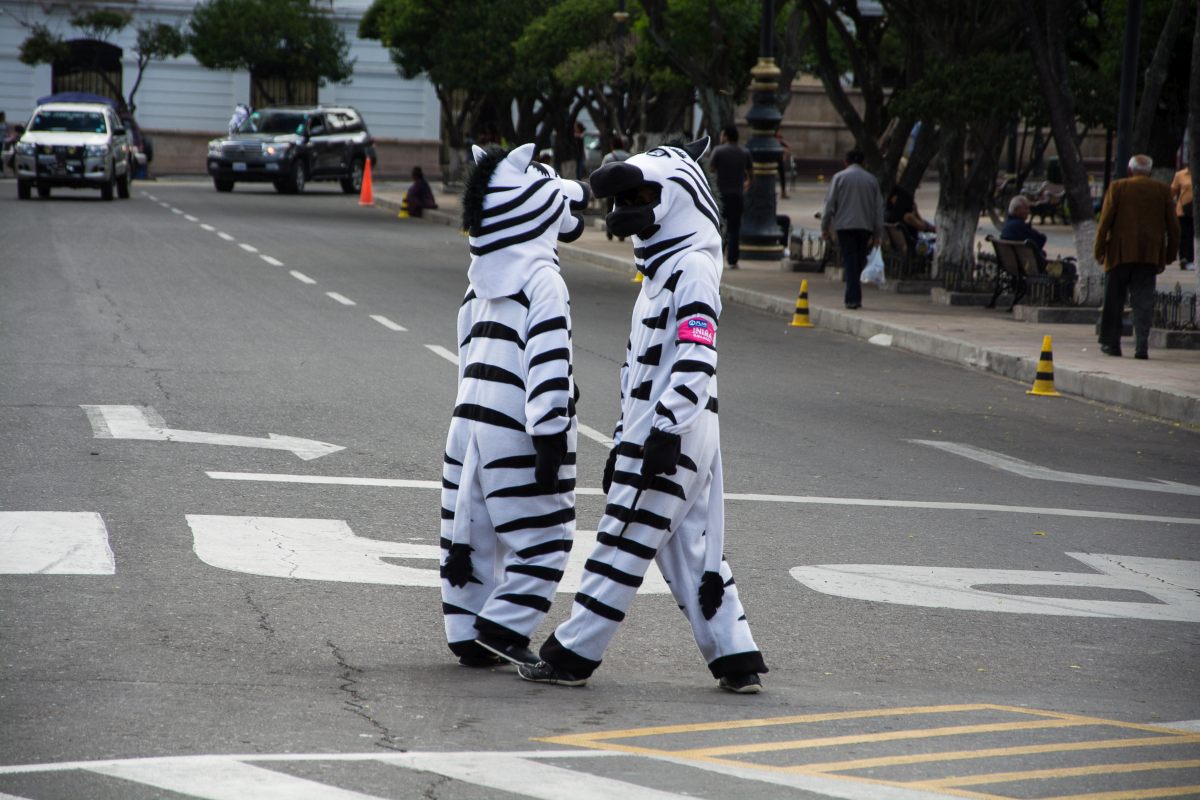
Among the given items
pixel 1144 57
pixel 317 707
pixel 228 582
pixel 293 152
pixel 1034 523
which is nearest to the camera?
pixel 317 707

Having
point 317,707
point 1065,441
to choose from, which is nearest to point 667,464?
point 317,707

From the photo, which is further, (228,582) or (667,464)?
(228,582)

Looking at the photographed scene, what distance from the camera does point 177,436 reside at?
32.4 ft

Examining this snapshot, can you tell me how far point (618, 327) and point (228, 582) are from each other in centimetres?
1100

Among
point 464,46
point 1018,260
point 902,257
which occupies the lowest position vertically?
point 902,257

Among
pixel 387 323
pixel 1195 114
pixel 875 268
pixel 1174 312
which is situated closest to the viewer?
pixel 1195 114

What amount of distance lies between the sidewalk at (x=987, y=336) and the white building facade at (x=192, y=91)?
3294 cm

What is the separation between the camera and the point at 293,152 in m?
44.3

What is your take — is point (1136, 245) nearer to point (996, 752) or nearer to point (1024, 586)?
point (1024, 586)

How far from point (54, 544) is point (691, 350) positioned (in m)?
3.26

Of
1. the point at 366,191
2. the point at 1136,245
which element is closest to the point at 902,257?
the point at 1136,245

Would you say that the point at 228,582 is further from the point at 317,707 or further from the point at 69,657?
the point at 317,707

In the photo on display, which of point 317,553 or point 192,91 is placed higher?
point 192,91

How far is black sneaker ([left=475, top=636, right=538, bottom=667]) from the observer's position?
5.59 m
